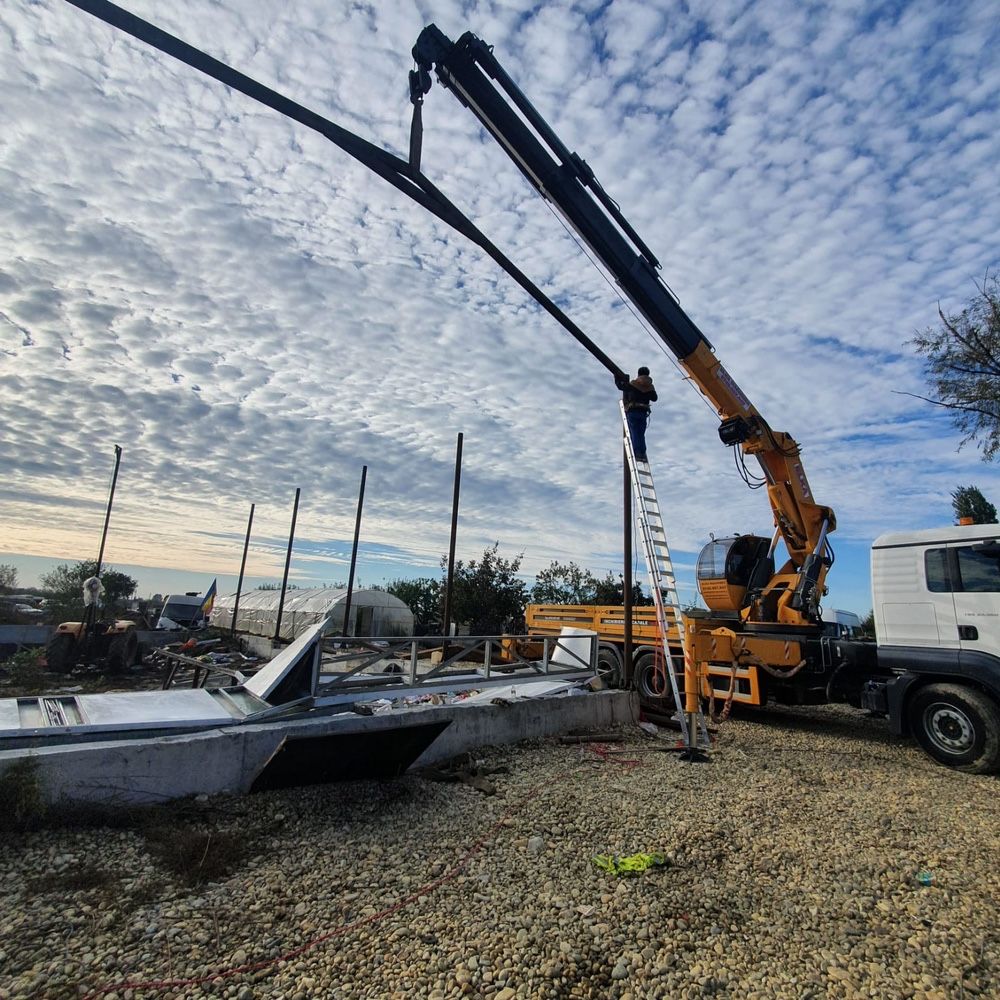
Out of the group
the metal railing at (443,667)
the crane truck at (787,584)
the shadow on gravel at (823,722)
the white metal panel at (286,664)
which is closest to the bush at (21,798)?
the white metal panel at (286,664)

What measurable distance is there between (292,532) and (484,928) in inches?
745

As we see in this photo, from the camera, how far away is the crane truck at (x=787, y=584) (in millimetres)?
6723

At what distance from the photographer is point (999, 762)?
20.9ft

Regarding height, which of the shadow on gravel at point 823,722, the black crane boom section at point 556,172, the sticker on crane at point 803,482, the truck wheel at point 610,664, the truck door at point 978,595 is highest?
the black crane boom section at point 556,172

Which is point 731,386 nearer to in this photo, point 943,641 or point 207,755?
point 943,641

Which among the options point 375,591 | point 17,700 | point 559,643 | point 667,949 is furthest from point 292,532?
point 667,949

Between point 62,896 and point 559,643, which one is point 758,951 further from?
point 559,643

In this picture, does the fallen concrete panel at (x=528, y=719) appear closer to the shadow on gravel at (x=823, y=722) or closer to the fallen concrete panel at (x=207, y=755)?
the fallen concrete panel at (x=207, y=755)

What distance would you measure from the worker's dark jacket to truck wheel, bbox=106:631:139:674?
1232 cm

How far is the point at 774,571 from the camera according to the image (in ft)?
33.0

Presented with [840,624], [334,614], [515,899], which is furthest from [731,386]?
[334,614]

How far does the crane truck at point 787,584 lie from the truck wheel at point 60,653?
38.4ft


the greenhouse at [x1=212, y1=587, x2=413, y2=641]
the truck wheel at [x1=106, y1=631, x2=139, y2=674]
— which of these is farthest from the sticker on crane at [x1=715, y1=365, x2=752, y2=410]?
the greenhouse at [x1=212, y1=587, x2=413, y2=641]

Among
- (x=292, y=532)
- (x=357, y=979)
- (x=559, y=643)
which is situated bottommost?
(x=357, y=979)
